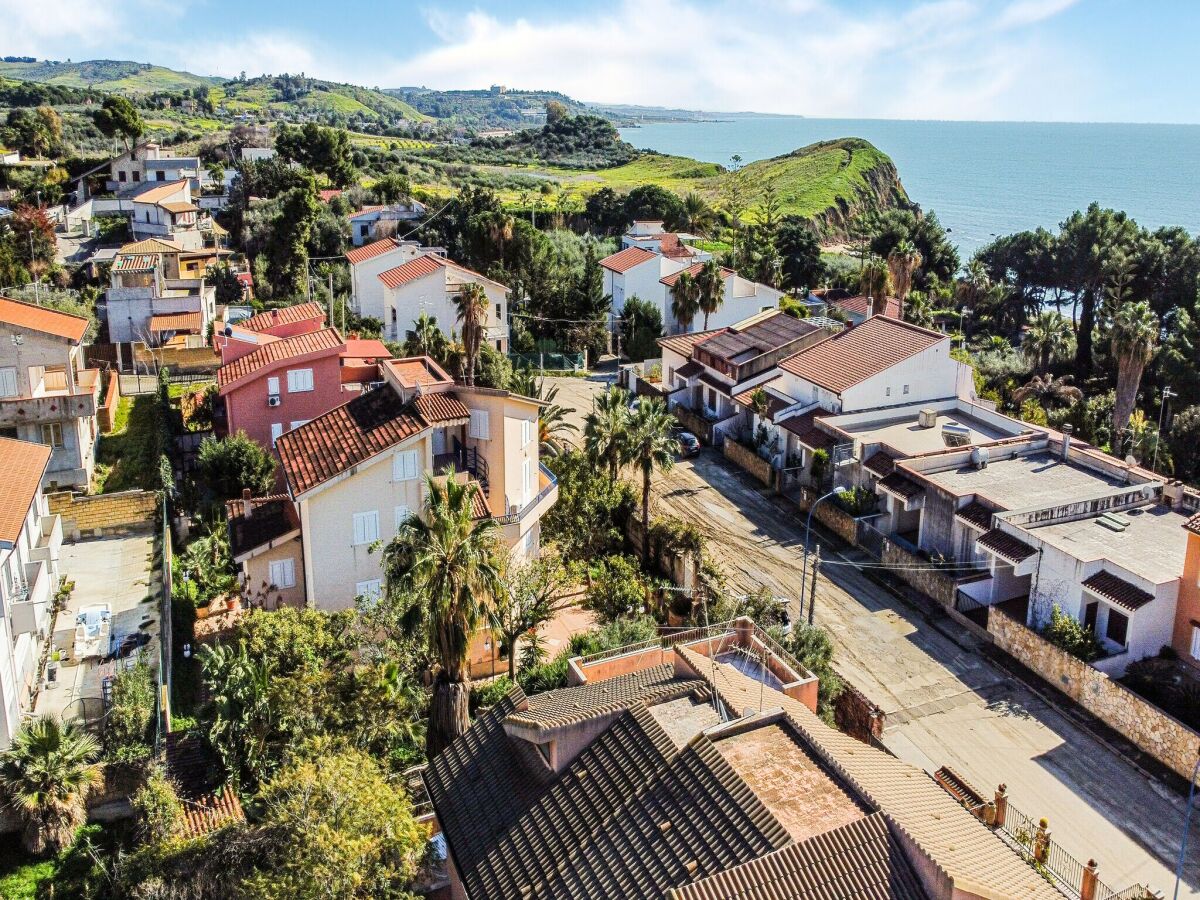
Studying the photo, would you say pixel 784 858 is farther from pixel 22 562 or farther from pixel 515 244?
pixel 515 244

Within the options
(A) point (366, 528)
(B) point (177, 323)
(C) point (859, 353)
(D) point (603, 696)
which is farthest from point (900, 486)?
(B) point (177, 323)

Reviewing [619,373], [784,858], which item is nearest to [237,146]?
[619,373]

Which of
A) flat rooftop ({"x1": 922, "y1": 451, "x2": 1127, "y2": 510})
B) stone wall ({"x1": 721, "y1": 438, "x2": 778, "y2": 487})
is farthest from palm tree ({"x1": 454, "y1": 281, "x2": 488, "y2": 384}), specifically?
flat rooftop ({"x1": 922, "y1": 451, "x2": 1127, "y2": 510})

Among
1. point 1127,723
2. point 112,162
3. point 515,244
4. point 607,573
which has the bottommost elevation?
point 1127,723

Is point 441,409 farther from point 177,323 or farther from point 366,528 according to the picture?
point 177,323

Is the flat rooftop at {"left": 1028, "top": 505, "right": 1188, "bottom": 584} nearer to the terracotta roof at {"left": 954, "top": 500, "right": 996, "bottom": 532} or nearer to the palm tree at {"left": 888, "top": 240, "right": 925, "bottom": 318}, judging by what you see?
the terracotta roof at {"left": 954, "top": 500, "right": 996, "bottom": 532}

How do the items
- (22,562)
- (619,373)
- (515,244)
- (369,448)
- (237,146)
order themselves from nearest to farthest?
1. (22,562)
2. (369,448)
3. (619,373)
4. (515,244)
5. (237,146)

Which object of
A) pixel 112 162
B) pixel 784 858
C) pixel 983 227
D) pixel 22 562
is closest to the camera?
pixel 784 858
